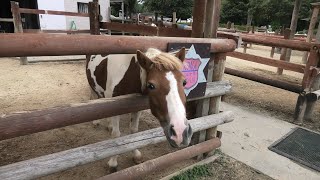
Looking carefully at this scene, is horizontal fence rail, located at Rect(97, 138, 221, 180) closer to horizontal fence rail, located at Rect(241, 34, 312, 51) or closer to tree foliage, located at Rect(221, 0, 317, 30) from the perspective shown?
horizontal fence rail, located at Rect(241, 34, 312, 51)

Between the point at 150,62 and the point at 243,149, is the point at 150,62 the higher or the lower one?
the higher one

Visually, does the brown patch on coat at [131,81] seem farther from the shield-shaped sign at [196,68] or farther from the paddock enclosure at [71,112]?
the shield-shaped sign at [196,68]

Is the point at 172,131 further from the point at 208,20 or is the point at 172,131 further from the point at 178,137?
the point at 208,20

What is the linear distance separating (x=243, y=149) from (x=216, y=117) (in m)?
0.85

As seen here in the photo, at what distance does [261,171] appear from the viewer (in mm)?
3164

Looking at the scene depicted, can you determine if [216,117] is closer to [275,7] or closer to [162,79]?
[162,79]

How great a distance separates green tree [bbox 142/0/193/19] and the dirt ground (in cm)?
3462

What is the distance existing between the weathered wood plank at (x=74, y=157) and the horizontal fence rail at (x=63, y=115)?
26cm

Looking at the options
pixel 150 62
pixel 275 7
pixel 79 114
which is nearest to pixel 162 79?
pixel 150 62

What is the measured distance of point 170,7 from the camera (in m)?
41.4

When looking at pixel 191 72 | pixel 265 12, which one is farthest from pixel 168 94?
pixel 265 12

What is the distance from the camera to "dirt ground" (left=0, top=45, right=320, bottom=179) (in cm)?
317

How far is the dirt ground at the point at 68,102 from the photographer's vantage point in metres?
3.17

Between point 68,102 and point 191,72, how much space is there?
3.14m
